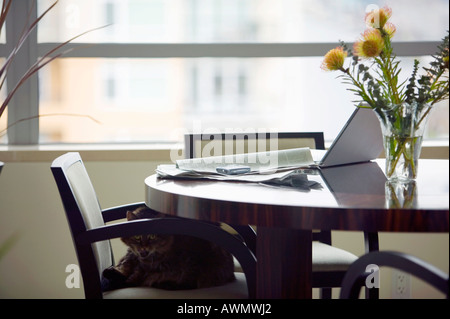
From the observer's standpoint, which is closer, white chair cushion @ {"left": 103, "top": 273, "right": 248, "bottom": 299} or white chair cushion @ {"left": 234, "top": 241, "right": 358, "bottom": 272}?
white chair cushion @ {"left": 103, "top": 273, "right": 248, "bottom": 299}

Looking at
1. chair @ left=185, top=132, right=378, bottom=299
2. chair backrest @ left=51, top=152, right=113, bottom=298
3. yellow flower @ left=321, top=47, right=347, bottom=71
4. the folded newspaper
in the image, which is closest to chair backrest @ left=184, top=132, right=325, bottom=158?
chair @ left=185, top=132, right=378, bottom=299

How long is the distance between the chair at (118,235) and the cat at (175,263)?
2 centimetres

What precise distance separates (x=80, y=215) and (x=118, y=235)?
4.7 inches

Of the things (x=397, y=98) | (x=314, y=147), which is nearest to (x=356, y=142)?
(x=397, y=98)

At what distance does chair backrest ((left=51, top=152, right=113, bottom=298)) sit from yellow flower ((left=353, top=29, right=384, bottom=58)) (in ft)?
2.56

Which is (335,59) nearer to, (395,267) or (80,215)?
(395,267)

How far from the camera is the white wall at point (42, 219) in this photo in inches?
104

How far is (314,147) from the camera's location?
7.47ft

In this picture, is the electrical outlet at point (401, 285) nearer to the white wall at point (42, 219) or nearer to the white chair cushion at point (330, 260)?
the white wall at point (42, 219)

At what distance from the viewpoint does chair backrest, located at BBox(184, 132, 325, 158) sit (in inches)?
83.9

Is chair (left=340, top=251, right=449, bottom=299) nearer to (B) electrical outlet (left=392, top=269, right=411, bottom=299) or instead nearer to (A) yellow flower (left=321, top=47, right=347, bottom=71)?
(A) yellow flower (left=321, top=47, right=347, bottom=71)

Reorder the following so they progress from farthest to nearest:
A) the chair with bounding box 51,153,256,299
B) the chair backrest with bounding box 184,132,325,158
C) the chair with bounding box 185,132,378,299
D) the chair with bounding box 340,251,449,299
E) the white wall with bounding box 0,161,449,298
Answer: the white wall with bounding box 0,161,449,298, the chair backrest with bounding box 184,132,325,158, the chair with bounding box 185,132,378,299, the chair with bounding box 51,153,256,299, the chair with bounding box 340,251,449,299

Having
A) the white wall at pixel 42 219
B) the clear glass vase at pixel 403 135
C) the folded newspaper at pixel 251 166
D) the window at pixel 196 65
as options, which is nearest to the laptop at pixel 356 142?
the folded newspaper at pixel 251 166
